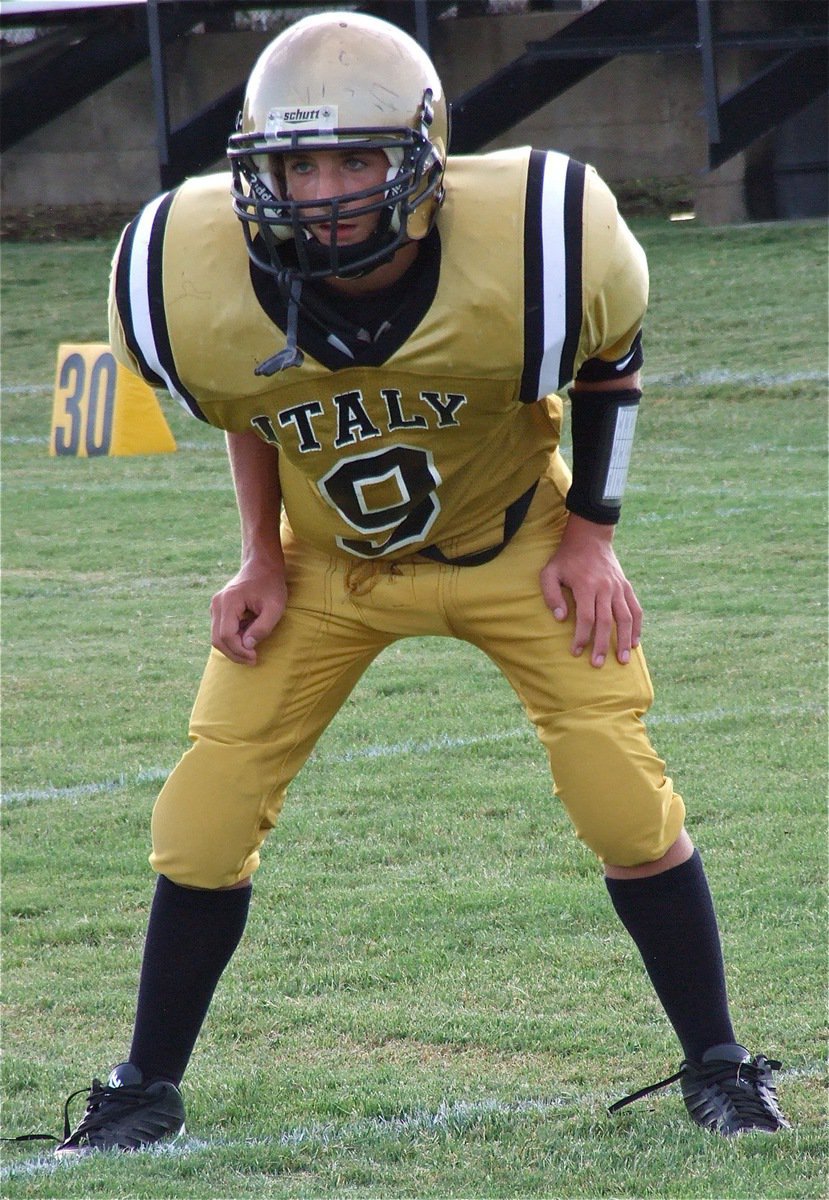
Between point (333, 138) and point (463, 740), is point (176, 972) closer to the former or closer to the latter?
point (333, 138)

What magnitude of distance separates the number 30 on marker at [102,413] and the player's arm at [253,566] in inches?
288

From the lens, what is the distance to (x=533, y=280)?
7.41 ft

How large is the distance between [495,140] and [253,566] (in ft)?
45.9

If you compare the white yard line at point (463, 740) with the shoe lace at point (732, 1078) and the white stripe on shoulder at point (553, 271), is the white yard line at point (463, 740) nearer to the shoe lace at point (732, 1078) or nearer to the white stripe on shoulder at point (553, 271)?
the shoe lace at point (732, 1078)

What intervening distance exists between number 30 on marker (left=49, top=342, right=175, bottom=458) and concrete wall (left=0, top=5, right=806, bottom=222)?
661 cm

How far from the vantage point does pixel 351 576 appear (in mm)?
2549

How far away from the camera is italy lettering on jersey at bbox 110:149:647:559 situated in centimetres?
227

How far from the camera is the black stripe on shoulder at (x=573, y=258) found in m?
2.26

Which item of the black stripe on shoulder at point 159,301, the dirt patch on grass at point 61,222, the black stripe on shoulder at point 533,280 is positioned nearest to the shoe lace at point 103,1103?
the black stripe on shoulder at point 159,301

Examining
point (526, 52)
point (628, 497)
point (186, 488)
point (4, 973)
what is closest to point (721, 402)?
point (628, 497)

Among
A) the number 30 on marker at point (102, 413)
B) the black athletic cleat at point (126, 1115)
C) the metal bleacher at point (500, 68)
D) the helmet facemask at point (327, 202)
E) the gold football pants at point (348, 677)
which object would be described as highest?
the helmet facemask at point (327, 202)

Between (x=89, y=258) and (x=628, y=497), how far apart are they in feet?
30.7

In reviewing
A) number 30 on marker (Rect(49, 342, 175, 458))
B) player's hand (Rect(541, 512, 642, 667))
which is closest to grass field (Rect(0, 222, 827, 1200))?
player's hand (Rect(541, 512, 642, 667))

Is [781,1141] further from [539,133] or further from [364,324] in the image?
[539,133]
